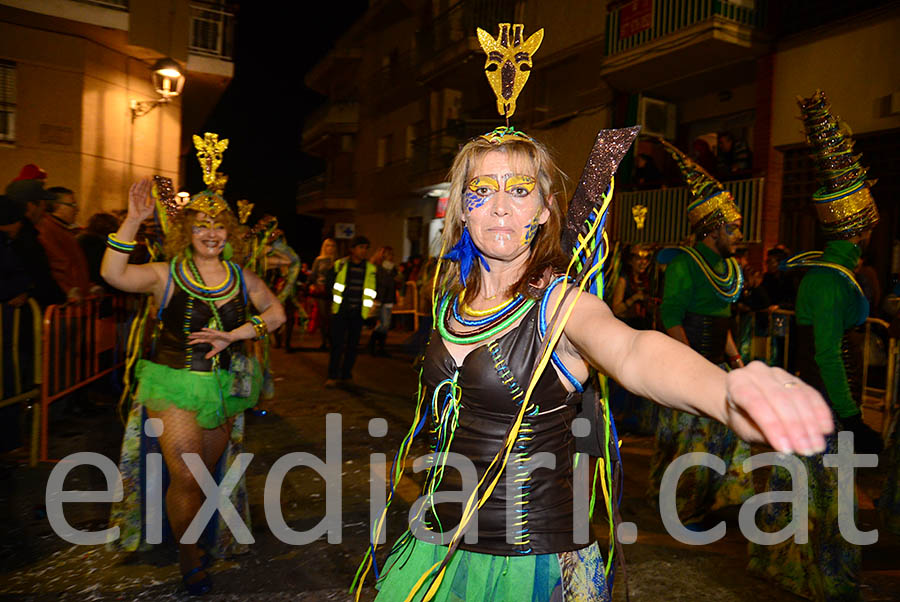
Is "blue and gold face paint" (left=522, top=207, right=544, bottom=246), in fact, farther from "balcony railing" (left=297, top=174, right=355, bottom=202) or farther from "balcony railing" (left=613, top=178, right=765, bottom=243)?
"balcony railing" (left=297, top=174, right=355, bottom=202)

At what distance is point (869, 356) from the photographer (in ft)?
22.8

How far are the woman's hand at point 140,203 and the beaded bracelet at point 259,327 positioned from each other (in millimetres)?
921

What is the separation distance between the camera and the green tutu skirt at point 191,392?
147 inches

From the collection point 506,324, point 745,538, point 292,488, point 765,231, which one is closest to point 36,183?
point 292,488

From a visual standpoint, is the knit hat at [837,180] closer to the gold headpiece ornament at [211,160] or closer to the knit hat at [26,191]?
the gold headpiece ornament at [211,160]

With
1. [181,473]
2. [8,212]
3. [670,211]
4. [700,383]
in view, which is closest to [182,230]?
[181,473]

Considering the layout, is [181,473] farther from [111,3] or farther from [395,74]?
[395,74]

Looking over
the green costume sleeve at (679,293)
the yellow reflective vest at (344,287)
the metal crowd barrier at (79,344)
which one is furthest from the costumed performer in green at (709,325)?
the yellow reflective vest at (344,287)

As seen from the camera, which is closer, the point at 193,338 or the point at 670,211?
the point at 193,338

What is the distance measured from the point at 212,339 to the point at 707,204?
3661mm

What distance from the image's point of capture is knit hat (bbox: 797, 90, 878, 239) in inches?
140

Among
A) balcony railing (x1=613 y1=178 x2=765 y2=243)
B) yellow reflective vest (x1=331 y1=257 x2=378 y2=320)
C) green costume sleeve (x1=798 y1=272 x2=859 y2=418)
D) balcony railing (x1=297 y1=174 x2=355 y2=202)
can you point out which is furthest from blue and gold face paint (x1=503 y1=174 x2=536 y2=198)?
balcony railing (x1=297 y1=174 x2=355 y2=202)

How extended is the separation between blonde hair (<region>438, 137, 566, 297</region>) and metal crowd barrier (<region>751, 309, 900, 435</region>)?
4838 millimetres

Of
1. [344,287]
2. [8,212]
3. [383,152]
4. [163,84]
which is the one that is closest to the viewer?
[8,212]
